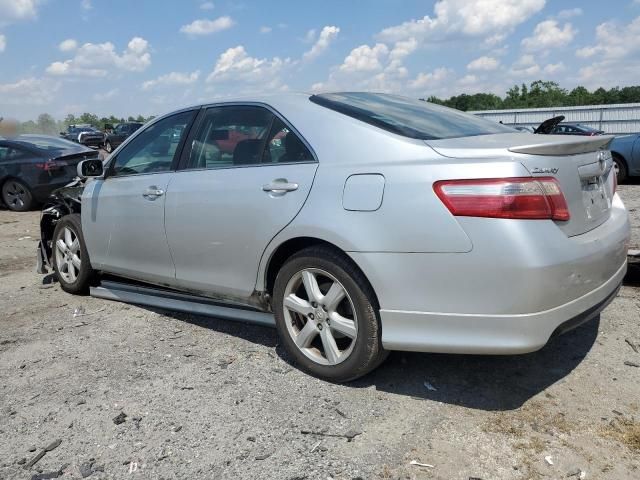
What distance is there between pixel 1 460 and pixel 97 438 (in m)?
0.44

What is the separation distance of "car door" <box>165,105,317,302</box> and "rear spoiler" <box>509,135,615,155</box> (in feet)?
3.76

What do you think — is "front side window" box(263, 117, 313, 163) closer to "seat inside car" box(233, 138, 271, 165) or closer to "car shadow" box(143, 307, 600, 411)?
"seat inside car" box(233, 138, 271, 165)

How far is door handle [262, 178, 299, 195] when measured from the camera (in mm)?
3313

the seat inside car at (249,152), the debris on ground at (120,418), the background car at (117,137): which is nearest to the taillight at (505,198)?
the seat inside car at (249,152)

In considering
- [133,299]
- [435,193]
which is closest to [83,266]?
[133,299]

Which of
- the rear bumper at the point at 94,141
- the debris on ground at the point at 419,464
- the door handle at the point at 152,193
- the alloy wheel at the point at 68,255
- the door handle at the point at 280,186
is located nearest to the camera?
the debris on ground at the point at 419,464

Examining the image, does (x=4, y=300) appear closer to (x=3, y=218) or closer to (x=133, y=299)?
(x=133, y=299)

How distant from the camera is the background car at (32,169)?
36.6ft

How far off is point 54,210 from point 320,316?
11.9 ft

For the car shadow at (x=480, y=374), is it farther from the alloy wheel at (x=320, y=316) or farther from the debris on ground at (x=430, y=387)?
the alloy wheel at (x=320, y=316)

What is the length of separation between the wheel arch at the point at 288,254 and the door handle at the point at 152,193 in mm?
1102

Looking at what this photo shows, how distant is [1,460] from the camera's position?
9.14 ft

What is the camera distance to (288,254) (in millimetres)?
3482

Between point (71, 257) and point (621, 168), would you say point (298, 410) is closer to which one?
point (71, 257)
